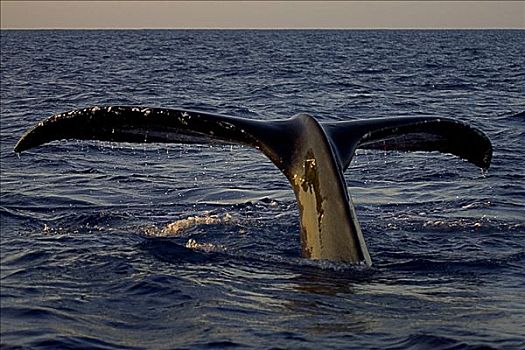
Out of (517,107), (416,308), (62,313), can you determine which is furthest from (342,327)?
(517,107)

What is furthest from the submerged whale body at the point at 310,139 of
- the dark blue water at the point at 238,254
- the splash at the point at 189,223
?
the splash at the point at 189,223

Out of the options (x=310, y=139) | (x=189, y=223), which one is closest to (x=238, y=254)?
(x=310, y=139)

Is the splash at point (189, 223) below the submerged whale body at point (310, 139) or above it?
below

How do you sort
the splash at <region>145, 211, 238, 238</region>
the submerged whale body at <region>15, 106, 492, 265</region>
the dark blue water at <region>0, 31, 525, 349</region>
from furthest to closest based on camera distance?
the splash at <region>145, 211, 238, 238</region> < the submerged whale body at <region>15, 106, 492, 265</region> < the dark blue water at <region>0, 31, 525, 349</region>

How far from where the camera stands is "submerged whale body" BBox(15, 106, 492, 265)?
251 inches

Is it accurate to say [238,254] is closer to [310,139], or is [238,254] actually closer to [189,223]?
[310,139]

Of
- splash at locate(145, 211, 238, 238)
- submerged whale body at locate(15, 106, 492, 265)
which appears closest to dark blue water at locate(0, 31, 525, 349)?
splash at locate(145, 211, 238, 238)

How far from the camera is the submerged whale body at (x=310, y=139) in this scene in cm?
638

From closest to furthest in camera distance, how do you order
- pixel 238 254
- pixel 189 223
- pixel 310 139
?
1. pixel 310 139
2. pixel 238 254
3. pixel 189 223

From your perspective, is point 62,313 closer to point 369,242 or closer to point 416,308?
point 416,308

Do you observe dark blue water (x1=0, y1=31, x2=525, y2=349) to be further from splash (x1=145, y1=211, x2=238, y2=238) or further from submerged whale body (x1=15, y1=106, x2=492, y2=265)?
submerged whale body (x1=15, y1=106, x2=492, y2=265)

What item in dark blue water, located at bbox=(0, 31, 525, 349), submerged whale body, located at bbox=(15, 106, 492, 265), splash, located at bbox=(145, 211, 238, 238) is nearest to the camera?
dark blue water, located at bbox=(0, 31, 525, 349)

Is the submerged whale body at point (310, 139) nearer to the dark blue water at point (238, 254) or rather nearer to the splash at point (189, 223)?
the dark blue water at point (238, 254)

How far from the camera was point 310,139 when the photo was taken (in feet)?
22.6
